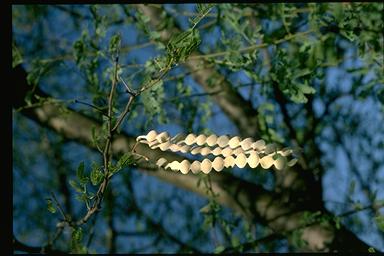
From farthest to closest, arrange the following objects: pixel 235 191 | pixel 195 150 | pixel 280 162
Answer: pixel 235 191
pixel 195 150
pixel 280 162

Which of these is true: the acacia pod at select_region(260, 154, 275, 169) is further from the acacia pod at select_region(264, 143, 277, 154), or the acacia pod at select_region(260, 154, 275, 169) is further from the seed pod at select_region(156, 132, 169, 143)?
the seed pod at select_region(156, 132, 169, 143)

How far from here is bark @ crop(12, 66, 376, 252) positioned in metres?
2.38

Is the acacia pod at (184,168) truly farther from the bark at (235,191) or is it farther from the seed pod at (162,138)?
the bark at (235,191)

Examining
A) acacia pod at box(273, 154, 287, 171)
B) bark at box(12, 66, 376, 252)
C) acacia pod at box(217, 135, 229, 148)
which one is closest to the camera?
acacia pod at box(273, 154, 287, 171)

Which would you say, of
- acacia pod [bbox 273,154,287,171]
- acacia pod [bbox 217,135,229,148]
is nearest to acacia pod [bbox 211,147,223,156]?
acacia pod [bbox 217,135,229,148]

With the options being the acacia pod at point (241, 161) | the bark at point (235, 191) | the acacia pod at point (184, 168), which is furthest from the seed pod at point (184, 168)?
the bark at point (235, 191)

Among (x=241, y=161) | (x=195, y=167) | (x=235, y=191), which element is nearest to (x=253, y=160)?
(x=241, y=161)

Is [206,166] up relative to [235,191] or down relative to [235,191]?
down

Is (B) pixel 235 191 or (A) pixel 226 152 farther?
(B) pixel 235 191

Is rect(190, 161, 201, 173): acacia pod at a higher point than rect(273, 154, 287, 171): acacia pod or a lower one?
higher

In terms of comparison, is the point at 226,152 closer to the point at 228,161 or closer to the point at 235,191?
the point at 228,161

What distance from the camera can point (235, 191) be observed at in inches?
103

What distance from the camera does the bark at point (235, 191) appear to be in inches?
93.8

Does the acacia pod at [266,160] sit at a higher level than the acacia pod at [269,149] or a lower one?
lower
